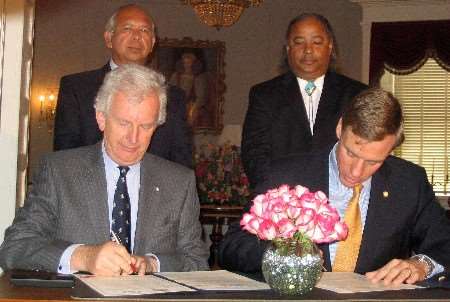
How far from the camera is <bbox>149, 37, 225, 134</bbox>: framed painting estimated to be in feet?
37.6

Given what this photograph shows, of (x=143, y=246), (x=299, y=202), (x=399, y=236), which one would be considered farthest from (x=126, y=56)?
(x=299, y=202)

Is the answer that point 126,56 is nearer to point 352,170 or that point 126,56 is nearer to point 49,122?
point 352,170

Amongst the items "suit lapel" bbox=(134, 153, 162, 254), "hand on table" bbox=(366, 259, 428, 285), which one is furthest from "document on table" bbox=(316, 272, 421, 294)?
"suit lapel" bbox=(134, 153, 162, 254)

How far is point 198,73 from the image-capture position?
11.5 metres

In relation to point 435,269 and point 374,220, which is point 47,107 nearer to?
point 374,220

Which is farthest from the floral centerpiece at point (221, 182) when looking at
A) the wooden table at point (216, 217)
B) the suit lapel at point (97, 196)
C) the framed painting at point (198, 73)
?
the suit lapel at point (97, 196)

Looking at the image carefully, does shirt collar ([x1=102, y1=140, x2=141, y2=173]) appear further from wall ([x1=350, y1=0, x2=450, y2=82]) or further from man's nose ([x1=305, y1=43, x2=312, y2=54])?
wall ([x1=350, y1=0, x2=450, y2=82])

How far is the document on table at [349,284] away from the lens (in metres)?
2.50

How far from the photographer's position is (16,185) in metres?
4.20

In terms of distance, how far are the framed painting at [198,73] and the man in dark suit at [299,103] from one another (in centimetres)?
691

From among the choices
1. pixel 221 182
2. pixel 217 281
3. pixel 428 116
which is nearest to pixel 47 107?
pixel 221 182

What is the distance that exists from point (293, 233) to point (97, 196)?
93 centimetres

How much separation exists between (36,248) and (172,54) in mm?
8796

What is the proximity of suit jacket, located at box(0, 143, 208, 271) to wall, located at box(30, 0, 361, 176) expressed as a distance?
825 centimetres
